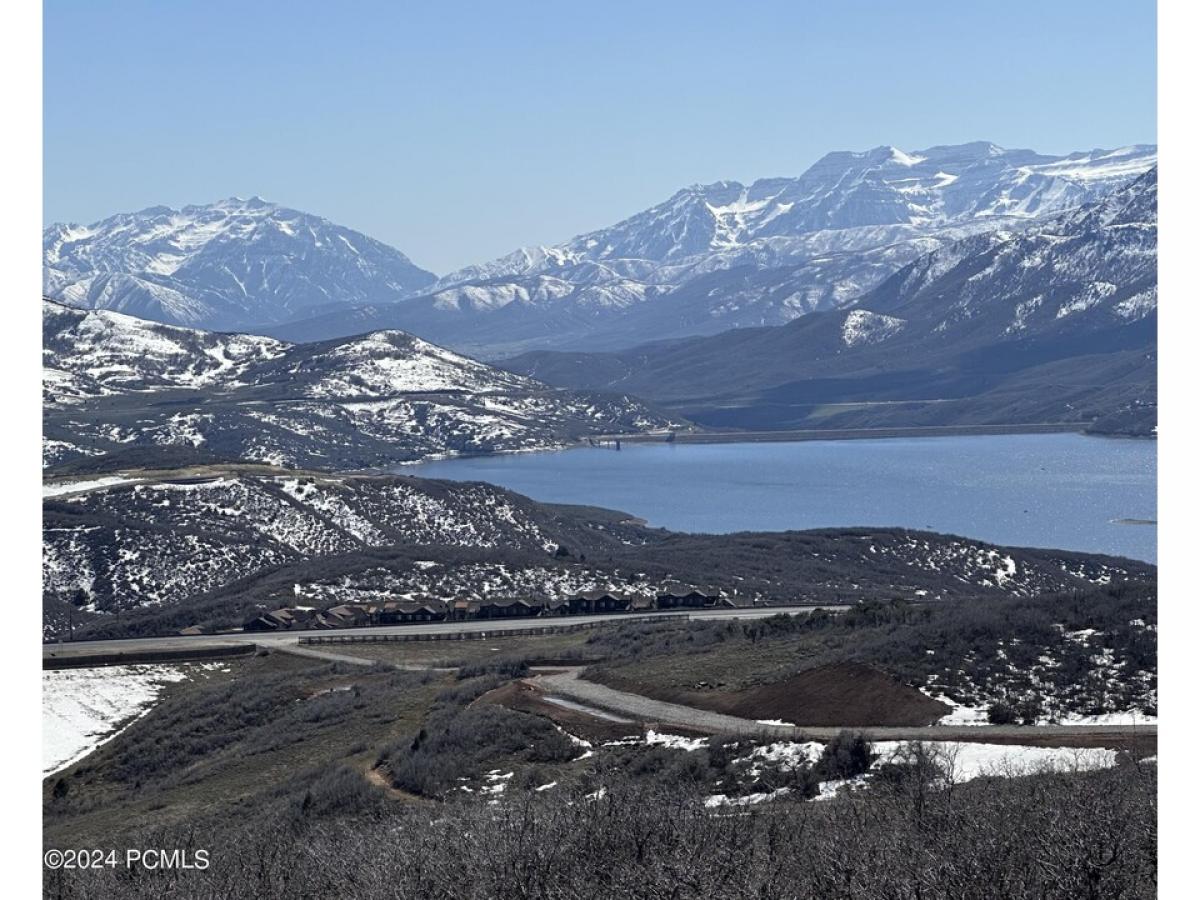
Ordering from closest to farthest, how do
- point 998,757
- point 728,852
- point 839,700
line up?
1. point 728,852
2. point 998,757
3. point 839,700

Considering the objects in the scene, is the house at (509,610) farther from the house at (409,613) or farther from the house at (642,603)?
the house at (642,603)

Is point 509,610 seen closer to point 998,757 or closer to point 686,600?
point 686,600

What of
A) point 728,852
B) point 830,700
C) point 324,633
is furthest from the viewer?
point 324,633

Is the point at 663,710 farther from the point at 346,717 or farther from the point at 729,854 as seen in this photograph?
the point at 729,854

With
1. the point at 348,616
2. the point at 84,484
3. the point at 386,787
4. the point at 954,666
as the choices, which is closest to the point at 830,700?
the point at 954,666

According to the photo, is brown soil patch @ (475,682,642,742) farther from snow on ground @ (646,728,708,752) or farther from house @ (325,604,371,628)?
house @ (325,604,371,628)

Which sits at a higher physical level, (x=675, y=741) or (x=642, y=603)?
(x=675, y=741)

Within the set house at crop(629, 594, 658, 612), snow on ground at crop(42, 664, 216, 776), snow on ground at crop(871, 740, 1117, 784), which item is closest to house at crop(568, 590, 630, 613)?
house at crop(629, 594, 658, 612)
